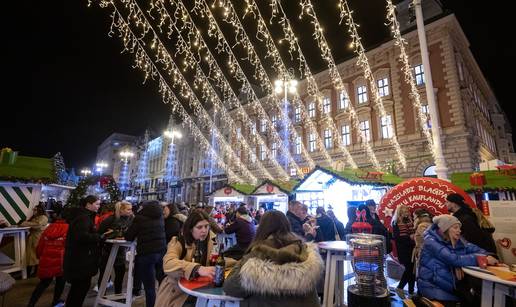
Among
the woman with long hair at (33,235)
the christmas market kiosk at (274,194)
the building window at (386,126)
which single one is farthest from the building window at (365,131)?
the woman with long hair at (33,235)

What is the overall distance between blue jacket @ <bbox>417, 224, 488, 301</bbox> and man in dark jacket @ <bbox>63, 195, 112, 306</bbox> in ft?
15.7

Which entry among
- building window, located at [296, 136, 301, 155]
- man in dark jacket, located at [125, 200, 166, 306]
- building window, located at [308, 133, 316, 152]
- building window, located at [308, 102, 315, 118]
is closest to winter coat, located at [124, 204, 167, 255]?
man in dark jacket, located at [125, 200, 166, 306]

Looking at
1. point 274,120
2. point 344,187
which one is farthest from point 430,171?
point 274,120

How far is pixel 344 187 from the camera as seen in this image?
1291cm

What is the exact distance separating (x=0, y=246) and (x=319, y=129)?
2265 cm

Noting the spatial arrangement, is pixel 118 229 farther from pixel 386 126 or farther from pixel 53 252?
pixel 386 126

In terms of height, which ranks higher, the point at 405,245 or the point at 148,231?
the point at 148,231

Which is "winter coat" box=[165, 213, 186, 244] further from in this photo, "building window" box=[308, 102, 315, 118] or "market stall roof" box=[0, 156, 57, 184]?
"building window" box=[308, 102, 315, 118]

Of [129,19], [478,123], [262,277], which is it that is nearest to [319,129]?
[478,123]

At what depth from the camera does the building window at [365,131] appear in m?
21.7

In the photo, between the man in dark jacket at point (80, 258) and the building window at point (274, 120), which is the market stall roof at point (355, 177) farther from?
the building window at point (274, 120)

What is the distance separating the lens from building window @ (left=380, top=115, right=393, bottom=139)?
20.4m

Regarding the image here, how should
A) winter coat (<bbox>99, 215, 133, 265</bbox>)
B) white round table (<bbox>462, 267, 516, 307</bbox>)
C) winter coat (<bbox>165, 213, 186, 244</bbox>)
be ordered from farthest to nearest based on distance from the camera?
winter coat (<bbox>165, 213, 186, 244</bbox>) → winter coat (<bbox>99, 215, 133, 265</bbox>) → white round table (<bbox>462, 267, 516, 307</bbox>)

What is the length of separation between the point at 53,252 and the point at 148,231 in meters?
1.97
